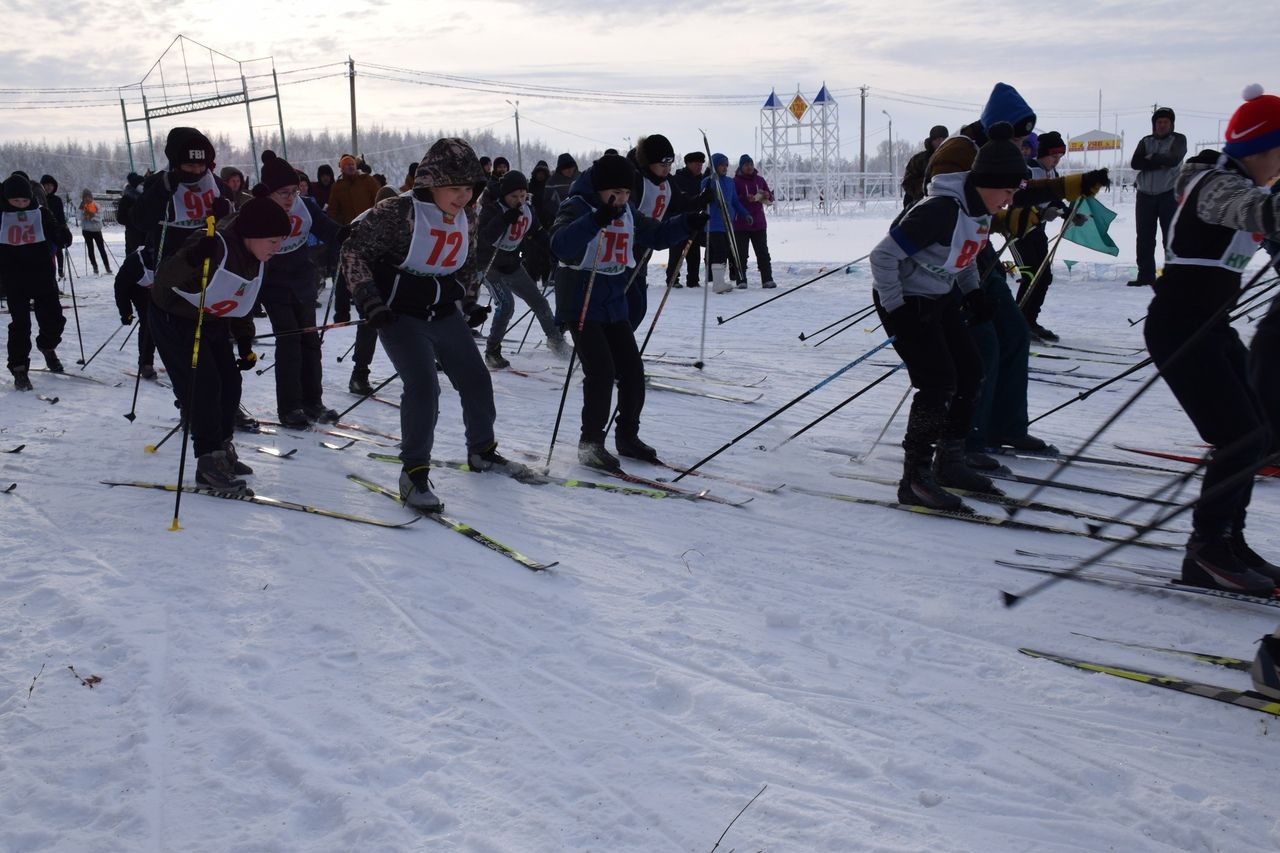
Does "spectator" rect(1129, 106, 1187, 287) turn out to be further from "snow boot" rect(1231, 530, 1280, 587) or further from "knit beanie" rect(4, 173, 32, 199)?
"knit beanie" rect(4, 173, 32, 199)

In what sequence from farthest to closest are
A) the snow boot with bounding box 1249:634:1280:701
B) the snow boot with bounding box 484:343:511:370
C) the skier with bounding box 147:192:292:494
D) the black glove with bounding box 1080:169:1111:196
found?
1. the snow boot with bounding box 484:343:511:370
2. the black glove with bounding box 1080:169:1111:196
3. the skier with bounding box 147:192:292:494
4. the snow boot with bounding box 1249:634:1280:701

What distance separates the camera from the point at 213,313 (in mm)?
4887

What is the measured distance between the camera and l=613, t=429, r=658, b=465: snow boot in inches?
219

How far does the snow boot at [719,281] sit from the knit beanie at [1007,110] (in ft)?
29.7

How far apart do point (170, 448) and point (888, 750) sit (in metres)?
4.79

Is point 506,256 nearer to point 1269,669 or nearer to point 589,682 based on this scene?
point 589,682

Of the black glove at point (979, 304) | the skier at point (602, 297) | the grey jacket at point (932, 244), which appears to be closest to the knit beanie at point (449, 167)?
the skier at point (602, 297)

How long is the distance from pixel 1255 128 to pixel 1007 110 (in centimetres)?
227

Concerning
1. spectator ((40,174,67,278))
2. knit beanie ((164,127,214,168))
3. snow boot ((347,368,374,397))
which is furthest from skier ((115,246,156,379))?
spectator ((40,174,67,278))

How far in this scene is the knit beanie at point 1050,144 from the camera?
725 centimetres

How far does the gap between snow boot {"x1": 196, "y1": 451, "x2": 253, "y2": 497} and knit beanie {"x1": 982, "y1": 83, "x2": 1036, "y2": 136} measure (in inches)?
173

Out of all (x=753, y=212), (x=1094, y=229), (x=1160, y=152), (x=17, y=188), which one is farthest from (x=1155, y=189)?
(x=17, y=188)

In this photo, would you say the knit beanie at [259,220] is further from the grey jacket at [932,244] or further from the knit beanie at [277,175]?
the grey jacket at [932,244]

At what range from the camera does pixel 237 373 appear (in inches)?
208
